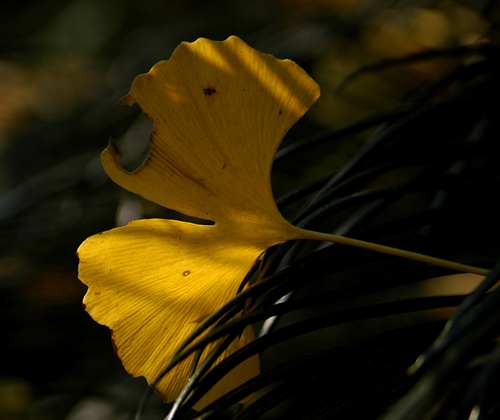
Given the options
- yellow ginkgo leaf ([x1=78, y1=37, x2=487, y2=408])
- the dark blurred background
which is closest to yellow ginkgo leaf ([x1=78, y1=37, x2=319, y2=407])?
yellow ginkgo leaf ([x1=78, y1=37, x2=487, y2=408])

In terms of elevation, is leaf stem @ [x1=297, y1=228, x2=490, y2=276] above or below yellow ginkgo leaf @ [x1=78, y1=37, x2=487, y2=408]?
below

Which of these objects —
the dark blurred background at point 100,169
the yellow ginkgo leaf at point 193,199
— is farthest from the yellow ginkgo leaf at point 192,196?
the dark blurred background at point 100,169

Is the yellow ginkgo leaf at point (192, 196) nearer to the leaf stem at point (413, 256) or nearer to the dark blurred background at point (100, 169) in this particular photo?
the leaf stem at point (413, 256)

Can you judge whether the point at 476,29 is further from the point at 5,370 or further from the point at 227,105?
the point at 5,370

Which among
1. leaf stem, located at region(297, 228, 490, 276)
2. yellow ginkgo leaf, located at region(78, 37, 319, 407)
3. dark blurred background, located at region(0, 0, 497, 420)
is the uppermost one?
yellow ginkgo leaf, located at region(78, 37, 319, 407)

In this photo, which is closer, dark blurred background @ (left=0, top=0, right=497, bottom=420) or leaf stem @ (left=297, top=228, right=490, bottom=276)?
leaf stem @ (left=297, top=228, right=490, bottom=276)

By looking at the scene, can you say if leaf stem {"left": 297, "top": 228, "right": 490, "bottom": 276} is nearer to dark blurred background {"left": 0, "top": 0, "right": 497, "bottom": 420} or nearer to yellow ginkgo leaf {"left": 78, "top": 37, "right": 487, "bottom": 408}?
yellow ginkgo leaf {"left": 78, "top": 37, "right": 487, "bottom": 408}
